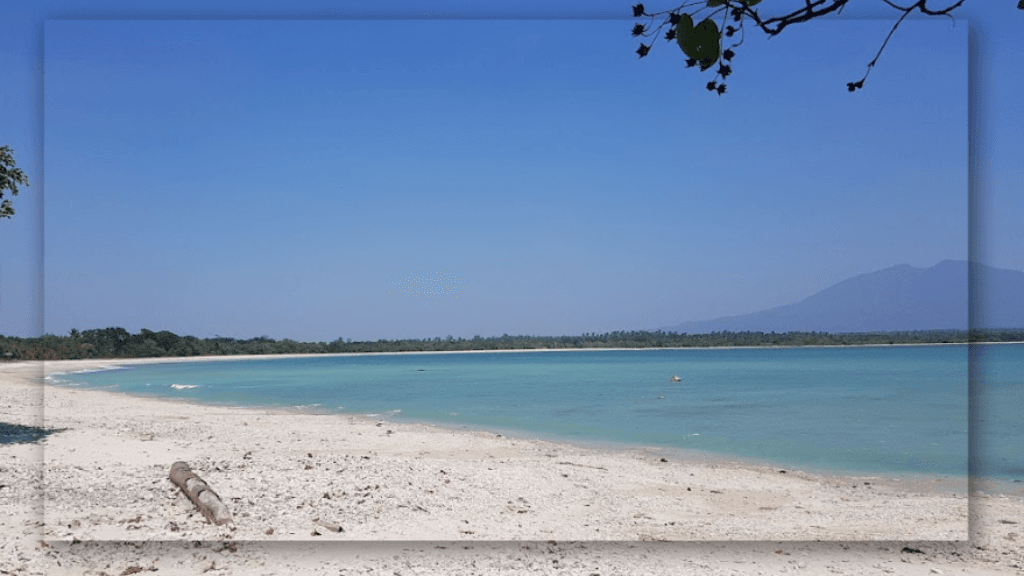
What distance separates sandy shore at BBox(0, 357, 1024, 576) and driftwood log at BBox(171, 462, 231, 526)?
8cm

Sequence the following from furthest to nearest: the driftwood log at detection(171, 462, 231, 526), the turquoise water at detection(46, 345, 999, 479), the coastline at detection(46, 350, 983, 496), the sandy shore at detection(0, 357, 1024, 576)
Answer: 1. the turquoise water at detection(46, 345, 999, 479)
2. the coastline at detection(46, 350, 983, 496)
3. the driftwood log at detection(171, 462, 231, 526)
4. the sandy shore at detection(0, 357, 1024, 576)

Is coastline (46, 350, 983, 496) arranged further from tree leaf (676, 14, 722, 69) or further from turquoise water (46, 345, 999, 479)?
tree leaf (676, 14, 722, 69)

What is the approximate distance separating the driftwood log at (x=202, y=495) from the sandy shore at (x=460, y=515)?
0.08 meters

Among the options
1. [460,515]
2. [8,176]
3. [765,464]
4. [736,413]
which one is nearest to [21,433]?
[8,176]

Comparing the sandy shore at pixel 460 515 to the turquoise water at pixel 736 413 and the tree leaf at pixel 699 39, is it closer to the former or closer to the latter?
the turquoise water at pixel 736 413

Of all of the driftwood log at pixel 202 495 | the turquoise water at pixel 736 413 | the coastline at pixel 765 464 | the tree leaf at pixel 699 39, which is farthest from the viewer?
the turquoise water at pixel 736 413

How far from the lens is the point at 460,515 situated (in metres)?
5.96

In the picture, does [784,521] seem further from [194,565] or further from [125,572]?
[125,572]

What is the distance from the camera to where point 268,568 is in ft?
14.5

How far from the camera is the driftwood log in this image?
537cm

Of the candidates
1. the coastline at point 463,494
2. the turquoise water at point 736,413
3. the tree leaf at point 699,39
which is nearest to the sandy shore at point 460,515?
the coastline at point 463,494

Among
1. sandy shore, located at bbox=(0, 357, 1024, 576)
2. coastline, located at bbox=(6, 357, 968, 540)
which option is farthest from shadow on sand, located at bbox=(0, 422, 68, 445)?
coastline, located at bbox=(6, 357, 968, 540)

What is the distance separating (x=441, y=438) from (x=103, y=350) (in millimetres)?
43550

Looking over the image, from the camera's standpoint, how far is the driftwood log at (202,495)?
537 centimetres
